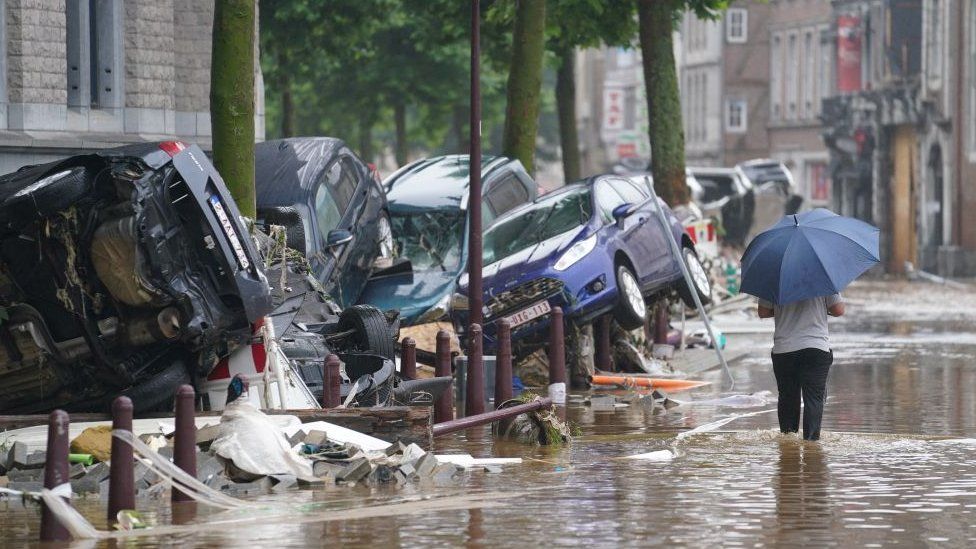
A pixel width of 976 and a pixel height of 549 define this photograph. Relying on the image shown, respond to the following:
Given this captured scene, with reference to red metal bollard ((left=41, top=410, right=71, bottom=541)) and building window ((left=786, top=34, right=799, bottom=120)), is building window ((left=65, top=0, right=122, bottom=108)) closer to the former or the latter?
red metal bollard ((left=41, top=410, right=71, bottom=541))

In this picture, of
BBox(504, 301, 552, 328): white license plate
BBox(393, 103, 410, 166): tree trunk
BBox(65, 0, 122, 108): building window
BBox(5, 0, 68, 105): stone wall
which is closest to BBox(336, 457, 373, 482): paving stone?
BBox(504, 301, 552, 328): white license plate

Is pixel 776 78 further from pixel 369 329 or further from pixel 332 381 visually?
pixel 332 381

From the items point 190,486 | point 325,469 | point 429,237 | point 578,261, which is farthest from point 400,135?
point 190,486

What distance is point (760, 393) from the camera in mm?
19141

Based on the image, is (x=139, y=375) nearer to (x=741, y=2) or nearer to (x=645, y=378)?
(x=645, y=378)

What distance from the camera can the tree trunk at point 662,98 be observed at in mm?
30953

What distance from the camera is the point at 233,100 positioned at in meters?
17.4

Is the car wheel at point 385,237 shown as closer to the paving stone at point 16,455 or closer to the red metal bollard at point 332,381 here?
the red metal bollard at point 332,381

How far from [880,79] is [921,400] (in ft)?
157

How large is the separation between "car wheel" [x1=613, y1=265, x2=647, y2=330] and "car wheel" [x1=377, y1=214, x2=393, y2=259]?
244 cm

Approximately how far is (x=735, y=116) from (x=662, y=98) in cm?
5812

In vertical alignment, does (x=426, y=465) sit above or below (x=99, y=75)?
below

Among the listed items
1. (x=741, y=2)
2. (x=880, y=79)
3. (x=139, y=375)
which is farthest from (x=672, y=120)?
(x=741, y=2)

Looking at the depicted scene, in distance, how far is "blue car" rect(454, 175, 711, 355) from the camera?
791 inches
